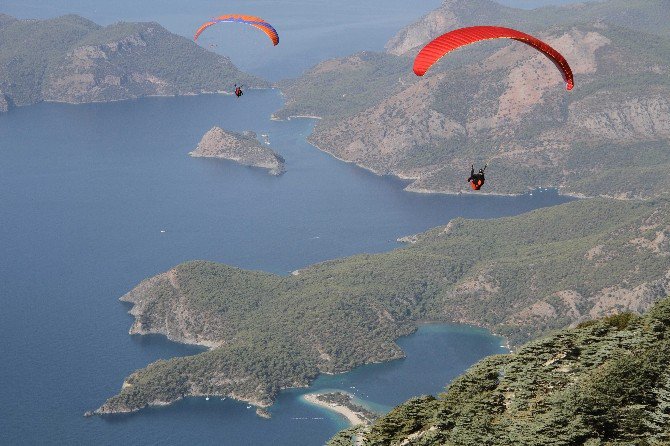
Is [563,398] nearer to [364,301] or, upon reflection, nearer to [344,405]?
[344,405]

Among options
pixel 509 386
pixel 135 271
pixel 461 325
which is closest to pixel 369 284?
pixel 461 325

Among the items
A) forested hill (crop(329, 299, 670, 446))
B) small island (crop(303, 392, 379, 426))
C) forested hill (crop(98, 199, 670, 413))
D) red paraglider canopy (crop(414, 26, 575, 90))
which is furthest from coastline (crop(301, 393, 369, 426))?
red paraglider canopy (crop(414, 26, 575, 90))

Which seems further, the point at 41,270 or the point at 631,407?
the point at 41,270

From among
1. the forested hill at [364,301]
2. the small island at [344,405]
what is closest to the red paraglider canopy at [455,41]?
the small island at [344,405]

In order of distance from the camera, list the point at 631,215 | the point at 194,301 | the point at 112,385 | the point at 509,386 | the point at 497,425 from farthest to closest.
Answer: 1. the point at 631,215
2. the point at 194,301
3. the point at 112,385
4. the point at 509,386
5. the point at 497,425

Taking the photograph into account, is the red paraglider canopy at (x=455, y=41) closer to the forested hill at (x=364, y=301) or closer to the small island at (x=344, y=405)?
the small island at (x=344, y=405)

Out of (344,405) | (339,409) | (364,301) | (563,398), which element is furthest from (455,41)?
(364,301)

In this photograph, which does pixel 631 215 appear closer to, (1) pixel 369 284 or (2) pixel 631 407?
(1) pixel 369 284
